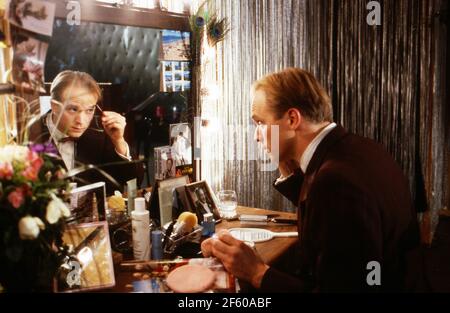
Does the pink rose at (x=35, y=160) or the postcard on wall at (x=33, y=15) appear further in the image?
the postcard on wall at (x=33, y=15)

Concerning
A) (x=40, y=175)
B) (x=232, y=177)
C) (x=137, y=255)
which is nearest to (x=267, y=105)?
(x=137, y=255)

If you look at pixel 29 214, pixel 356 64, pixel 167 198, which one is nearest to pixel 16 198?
pixel 29 214

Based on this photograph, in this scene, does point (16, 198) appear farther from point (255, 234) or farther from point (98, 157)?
point (255, 234)

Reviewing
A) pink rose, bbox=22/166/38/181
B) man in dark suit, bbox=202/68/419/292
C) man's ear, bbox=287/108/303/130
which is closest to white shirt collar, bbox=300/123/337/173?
man in dark suit, bbox=202/68/419/292

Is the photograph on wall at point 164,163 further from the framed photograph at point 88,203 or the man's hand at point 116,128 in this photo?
the framed photograph at point 88,203

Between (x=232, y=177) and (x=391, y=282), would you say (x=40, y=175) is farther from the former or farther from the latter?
(x=232, y=177)

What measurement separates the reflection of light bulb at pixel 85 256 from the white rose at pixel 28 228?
40cm

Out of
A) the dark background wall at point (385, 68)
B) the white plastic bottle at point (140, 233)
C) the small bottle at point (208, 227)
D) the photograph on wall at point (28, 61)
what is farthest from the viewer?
the dark background wall at point (385, 68)

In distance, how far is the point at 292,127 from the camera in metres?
1.86

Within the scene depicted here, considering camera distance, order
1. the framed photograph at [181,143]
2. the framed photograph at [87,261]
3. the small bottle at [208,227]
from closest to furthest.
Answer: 1. the framed photograph at [87,261]
2. the small bottle at [208,227]
3. the framed photograph at [181,143]

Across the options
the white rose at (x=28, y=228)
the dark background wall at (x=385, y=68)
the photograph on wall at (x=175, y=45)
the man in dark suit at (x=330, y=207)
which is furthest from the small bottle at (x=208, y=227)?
the dark background wall at (x=385, y=68)

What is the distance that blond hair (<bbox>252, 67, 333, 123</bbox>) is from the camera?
185cm

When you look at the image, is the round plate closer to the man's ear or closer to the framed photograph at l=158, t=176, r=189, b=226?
the framed photograph at l=158, t=176, r=189, b=226

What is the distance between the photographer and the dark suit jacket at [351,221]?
135 centimetres
